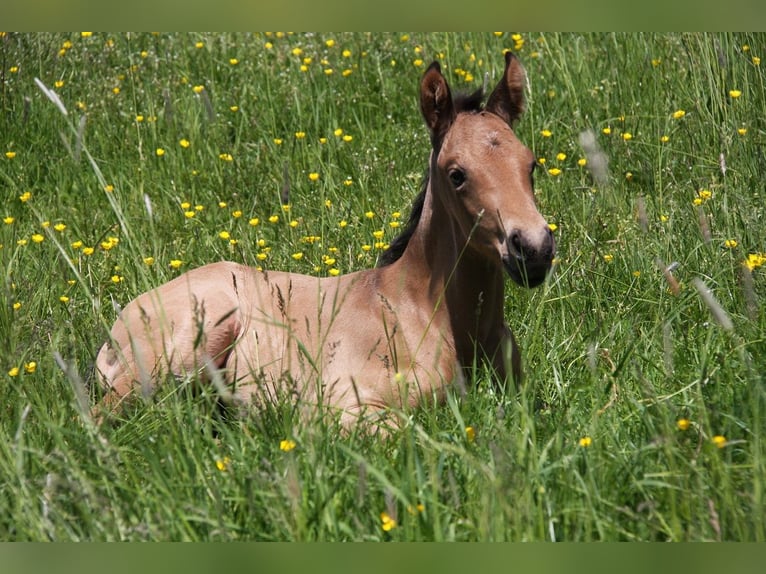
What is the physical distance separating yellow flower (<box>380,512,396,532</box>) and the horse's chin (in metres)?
1.11

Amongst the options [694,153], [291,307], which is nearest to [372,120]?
[694,153]

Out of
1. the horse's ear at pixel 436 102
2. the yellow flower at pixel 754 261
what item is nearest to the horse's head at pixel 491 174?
the horse's ear at pixel 436 102

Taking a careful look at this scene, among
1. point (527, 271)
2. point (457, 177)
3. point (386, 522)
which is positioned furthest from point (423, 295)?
point (386, 522)

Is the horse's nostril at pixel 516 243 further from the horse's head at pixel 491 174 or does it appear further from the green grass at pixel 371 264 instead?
the green grass at pixel 371 264

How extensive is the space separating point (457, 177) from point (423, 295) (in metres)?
0.60

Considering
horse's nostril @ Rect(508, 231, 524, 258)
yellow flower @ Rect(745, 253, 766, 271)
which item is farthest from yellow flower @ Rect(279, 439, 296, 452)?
yellow flower @ Rect(745, 253, 766, 271)

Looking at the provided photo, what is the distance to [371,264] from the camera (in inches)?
228

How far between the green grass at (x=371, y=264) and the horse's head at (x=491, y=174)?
0.38m

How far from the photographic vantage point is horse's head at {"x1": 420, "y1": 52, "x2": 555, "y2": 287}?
3.88 m

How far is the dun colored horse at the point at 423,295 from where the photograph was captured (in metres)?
4.07

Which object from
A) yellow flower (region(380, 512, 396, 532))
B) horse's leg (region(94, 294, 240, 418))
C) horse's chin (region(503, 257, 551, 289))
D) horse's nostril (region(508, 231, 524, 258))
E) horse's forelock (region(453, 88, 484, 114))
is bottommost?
horse's leg (region(94, 294, 240, 418))

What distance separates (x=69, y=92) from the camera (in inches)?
312

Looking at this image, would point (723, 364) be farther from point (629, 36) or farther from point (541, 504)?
point (629, 36)

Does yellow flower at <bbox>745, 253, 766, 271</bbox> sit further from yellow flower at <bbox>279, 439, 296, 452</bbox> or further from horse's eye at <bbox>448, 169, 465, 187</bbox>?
yellow flower at <bbox>279, 439, 296, 452</bbox>
